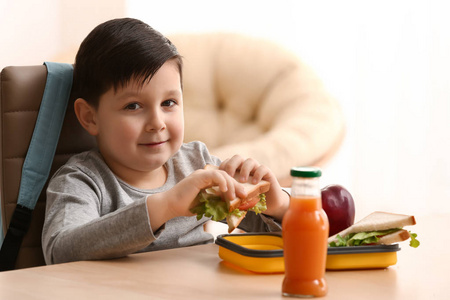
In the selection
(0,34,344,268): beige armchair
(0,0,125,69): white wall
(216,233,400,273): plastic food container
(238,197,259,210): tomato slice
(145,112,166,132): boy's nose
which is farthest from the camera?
(0,0,125,69): white wall

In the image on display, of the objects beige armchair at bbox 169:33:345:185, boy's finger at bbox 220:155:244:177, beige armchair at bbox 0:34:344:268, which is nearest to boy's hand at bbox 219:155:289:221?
boy's finger at bbox 220:155:244:177

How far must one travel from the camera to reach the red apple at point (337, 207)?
1222 mm

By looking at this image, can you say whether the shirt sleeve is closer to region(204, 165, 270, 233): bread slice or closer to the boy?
the boy

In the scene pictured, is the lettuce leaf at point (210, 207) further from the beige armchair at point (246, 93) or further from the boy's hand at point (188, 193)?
the beige armchair at point (246, 93)

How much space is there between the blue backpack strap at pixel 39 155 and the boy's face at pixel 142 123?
9 centimetres

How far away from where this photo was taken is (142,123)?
52.6 inches

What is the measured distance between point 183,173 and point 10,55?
191cm

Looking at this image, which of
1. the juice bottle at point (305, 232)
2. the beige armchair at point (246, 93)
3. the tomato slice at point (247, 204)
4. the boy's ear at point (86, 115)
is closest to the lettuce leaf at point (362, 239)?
the tomato slice at point (247, 204)

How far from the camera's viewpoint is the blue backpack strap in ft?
4.50

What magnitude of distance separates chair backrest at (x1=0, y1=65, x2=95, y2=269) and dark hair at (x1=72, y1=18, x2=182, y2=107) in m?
0.10

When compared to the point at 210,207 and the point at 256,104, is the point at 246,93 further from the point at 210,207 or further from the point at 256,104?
the point at 210,207

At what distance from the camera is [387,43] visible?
9.09 ft

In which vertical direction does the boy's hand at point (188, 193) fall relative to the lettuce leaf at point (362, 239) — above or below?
above

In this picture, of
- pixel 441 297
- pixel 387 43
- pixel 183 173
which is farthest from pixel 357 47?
pixel 441 297
